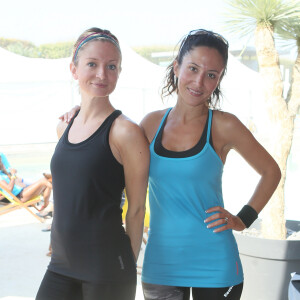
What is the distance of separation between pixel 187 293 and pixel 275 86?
7.15ft

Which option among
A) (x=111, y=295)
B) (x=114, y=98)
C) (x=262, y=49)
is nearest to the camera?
(x=111, y=295)

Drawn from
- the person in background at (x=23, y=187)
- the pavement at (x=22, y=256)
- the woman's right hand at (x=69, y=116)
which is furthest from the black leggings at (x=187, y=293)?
the person in background at (x=23, y=187)

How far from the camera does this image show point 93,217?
139 centimetres

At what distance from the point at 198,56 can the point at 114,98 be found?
2146cm

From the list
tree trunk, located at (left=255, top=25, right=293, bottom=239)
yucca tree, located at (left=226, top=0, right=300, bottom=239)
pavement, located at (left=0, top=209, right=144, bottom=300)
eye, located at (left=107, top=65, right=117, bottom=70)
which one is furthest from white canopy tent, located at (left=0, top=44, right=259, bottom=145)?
eye, located at (left=107, top=65, right=117, bottom=70)

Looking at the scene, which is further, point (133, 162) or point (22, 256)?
point (22, 256)

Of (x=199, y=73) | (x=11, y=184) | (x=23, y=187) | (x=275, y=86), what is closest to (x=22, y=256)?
(x=11, y=184)

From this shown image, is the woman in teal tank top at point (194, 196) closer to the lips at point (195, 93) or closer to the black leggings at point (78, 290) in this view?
the lips at point (195, 93)

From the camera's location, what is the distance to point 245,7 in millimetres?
3549

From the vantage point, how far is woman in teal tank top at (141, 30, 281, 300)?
1.51 meters

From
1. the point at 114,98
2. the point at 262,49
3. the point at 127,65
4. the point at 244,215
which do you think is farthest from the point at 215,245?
the point at 114,98

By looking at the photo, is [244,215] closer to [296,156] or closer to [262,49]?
[262,49]

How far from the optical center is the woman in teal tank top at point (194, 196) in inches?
59.5

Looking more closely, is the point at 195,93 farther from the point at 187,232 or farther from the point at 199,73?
the point at 187,232
